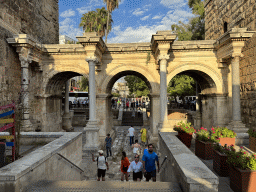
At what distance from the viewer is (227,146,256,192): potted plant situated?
421 centimetres

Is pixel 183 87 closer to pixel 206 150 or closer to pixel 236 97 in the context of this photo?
pixel 236 97

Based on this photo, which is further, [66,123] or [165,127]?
[66,123]

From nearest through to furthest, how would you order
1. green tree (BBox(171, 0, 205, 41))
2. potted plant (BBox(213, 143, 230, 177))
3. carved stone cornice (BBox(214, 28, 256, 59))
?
potted plant (BBox(213, 143, 230, 177)) → carved stone cornice (BBox(214, 28, 256, 59)) → green tree (BBox(171, 0, 205, 41))

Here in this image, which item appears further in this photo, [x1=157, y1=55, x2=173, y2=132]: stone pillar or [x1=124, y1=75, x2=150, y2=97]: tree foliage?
[x1=124, y1=75, x2=150, y2=97]: tree foliage

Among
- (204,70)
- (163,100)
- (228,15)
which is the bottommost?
(163,100)

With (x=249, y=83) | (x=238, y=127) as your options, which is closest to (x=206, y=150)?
(x=238, y=127)

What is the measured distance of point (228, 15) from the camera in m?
12.4

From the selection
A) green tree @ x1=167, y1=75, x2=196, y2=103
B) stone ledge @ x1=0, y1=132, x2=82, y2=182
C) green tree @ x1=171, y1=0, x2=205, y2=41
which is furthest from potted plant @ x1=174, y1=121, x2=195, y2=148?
green tree @ x1=171, y1=0, x2=205, y2=41

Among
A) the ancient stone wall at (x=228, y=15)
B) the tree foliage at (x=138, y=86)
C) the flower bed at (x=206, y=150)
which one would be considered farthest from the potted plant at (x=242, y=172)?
the tree foliage at (x=138, y=86)

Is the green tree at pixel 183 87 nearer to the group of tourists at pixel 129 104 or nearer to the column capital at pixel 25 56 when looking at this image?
the group of tourists at pixel 129 104

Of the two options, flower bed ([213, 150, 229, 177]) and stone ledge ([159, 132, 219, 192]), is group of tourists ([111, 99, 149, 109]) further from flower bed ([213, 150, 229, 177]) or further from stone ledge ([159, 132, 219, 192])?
stone ledge ([159, 132, 219, 192])

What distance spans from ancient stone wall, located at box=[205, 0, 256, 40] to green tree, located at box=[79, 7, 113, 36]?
1565cm

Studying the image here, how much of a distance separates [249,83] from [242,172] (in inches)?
313

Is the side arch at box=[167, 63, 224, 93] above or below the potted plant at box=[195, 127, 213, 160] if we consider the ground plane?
above
